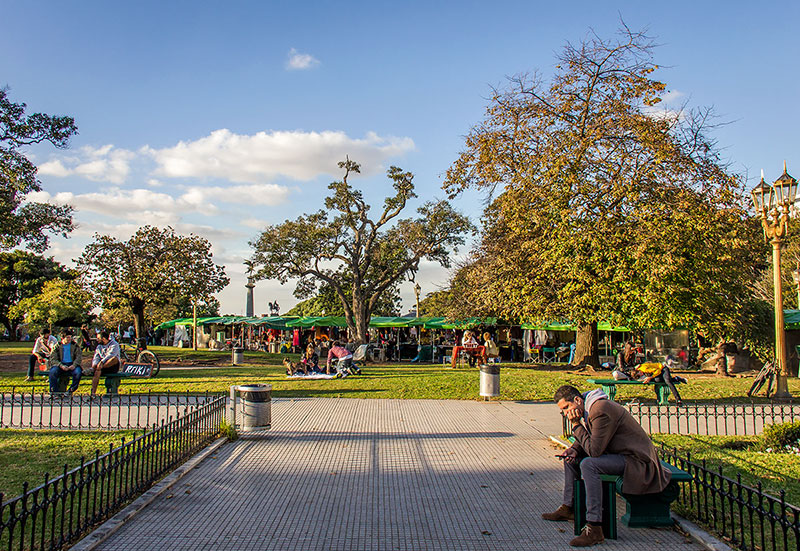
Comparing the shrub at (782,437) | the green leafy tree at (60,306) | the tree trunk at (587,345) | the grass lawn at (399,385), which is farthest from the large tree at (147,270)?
the shrub at (782,437)

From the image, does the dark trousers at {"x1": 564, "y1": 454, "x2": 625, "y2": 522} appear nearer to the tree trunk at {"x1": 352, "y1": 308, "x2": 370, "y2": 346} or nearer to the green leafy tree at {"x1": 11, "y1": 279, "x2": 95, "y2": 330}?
the tree trunk at {"x1": 352, "y1": 308, "x2": 370, "y2": 346}

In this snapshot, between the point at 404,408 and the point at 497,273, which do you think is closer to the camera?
the point at 404,408

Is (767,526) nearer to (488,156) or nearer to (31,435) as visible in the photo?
(31,435)

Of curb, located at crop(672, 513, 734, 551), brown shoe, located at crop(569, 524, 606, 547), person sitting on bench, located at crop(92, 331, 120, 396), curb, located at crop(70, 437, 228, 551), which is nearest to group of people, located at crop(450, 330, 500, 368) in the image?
person sitting on bench, located at crop(92, 331, 120, 396)

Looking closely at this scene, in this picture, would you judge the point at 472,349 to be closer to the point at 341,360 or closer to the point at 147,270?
the point at 341,360

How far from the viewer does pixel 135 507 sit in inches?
225

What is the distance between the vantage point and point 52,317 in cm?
3058

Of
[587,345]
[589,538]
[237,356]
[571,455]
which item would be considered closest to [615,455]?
[571,455]

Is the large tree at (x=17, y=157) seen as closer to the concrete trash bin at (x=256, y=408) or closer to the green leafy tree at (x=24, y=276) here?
the concrete trash bin at (x=256, y=408)

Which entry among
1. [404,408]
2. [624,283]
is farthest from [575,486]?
[624,283]

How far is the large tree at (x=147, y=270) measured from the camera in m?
33.8

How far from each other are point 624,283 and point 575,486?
1512 centimetres

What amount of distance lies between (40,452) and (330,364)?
12.5 meters

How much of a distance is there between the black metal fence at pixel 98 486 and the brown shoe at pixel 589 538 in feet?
12.8
